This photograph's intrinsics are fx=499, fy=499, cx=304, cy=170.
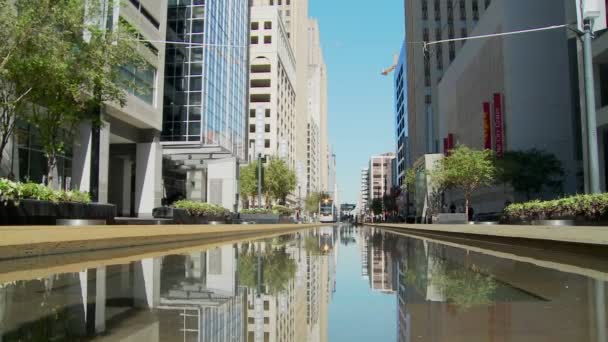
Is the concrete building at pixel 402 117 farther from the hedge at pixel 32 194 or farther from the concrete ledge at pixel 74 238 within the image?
the concrete ledge at pixel 74 238

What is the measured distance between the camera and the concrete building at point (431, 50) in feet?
325

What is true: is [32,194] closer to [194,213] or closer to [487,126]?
[194,213]

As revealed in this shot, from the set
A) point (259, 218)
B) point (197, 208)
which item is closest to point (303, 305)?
point (197, 208)

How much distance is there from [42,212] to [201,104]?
1341 inches

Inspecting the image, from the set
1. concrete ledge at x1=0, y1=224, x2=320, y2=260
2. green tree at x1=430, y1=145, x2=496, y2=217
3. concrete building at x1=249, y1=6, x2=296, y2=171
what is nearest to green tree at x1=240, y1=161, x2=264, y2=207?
green tree at x1=430, y1=145, x2=496, y2=217

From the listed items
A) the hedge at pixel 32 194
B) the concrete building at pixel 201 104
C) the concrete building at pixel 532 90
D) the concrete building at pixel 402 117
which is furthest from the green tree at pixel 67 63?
the concrete building at pixel 402 117

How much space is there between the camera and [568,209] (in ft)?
64.8

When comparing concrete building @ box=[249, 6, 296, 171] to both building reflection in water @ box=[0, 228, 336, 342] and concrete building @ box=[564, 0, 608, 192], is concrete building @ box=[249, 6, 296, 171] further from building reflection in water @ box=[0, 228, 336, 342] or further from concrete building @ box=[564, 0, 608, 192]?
building reflection in water @ box=[0, 228, 336, 342]

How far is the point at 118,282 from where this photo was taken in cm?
616

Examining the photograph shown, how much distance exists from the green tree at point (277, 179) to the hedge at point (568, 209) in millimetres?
41484

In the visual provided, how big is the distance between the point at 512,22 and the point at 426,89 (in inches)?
1942

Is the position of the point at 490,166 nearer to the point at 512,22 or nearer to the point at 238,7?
the point at 512,22

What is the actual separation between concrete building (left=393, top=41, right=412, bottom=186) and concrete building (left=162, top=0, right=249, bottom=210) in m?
64.8

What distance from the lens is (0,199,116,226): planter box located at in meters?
12.4
